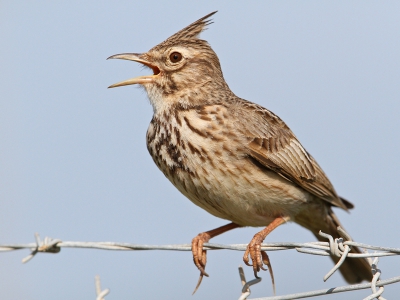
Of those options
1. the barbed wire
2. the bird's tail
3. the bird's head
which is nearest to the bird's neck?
the bird's head

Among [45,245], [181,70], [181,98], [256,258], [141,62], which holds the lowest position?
[256,258]

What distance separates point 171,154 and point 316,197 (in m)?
1.74

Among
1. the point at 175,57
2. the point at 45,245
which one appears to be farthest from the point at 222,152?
the point at 45,245

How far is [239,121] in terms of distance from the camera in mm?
6020

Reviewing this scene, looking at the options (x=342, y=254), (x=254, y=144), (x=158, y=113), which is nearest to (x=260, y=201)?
(x=254, y=144)

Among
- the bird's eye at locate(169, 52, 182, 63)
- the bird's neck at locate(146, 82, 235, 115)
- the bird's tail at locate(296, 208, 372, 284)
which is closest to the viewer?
the bird's neck at locate(146, 82, 235, 115)

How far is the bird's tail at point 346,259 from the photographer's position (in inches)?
270

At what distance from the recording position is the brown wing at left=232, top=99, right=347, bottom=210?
19.7 feet

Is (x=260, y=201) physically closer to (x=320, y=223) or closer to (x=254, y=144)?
(x=254, y=144)

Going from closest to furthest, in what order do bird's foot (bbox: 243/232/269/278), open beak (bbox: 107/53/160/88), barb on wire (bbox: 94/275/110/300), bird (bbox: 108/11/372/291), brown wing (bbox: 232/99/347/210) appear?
1. barb on wire (bbox: 94/275/110/300)
2. bird's foot (bbox: 243/232/269/278)
3. bird (bbox: 108/11/372/291)
4. brown wing (bbox: 232/99/347/210)
5. open beak (bbox: 107/53/160/88)

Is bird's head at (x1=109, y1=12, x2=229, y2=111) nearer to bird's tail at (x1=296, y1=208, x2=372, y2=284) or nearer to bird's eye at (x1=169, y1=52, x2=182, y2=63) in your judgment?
bird's eye at (x1=169, y1=52, x2=182, y2=63)

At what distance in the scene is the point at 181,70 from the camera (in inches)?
255

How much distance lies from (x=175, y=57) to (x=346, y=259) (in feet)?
9.67

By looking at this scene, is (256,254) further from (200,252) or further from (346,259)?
(346,259)
